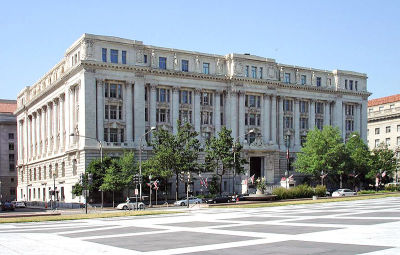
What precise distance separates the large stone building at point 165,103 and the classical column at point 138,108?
0.16 metres

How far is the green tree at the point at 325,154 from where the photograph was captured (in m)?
89.9

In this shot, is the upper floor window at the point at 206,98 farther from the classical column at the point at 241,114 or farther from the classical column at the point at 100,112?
the classical column at the point at 100,112

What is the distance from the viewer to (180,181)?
83.2m

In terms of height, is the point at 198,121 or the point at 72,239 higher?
the point at 198,121

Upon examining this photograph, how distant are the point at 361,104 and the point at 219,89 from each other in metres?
36.6

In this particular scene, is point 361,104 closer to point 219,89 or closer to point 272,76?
point 272,76

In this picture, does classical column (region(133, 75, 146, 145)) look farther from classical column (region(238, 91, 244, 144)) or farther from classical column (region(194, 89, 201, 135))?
classical column (region(238, 91, 244, 144))

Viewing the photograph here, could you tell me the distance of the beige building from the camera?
408 feet

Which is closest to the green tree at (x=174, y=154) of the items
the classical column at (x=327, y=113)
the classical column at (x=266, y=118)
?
the classical column at (x=266, y=118)

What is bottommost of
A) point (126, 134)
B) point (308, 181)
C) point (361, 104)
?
point (308, 181)

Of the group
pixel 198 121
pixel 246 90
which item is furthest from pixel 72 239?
pixel 246 90


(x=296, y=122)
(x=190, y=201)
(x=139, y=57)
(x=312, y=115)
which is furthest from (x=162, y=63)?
(x=312, y=115)

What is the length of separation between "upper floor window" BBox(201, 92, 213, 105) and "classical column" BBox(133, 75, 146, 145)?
40.4 feet

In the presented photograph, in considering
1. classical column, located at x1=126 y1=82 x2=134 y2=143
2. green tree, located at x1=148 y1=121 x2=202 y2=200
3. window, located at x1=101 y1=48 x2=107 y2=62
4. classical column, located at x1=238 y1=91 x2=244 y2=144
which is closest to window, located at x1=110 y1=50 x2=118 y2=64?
window, located at x1=101 y1=48 x2=107 y2=62
